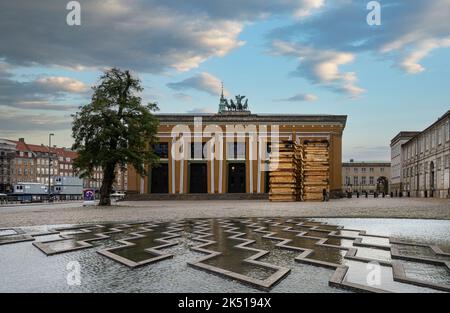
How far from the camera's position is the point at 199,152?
47156 millimetres

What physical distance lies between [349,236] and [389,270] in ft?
11.5

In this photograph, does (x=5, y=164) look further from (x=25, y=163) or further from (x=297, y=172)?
(x=297, y=172)

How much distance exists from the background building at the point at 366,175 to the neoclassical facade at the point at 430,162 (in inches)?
1909

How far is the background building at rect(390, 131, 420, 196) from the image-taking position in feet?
237

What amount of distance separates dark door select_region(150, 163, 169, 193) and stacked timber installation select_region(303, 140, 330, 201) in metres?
21.9

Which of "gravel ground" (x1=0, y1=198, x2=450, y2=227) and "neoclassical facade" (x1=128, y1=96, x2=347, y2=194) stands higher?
"neoclassical facade" (x1=128, y1=96, x2=347, y2=194)

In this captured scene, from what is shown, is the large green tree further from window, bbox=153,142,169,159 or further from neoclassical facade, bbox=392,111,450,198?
neoclassical facade, bbox=392,111,450,198

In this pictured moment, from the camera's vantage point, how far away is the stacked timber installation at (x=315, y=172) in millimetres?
32219

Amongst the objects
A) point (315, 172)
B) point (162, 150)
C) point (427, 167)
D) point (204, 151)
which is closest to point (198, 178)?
point (204, 151)

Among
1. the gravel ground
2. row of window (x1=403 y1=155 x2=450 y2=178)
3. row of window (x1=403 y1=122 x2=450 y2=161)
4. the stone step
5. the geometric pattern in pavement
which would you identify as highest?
row of window (x1=403 y1=122 x2=450 y2=161)

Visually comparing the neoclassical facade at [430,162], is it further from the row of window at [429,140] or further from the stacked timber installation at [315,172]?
the stacked timber installation at [315,172]

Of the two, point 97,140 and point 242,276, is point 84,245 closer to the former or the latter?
point 242,276

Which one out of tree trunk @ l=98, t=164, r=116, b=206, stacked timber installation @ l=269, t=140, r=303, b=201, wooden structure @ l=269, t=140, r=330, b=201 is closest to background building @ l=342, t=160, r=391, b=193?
wooden structure @ l=269, t=140, r=330, b=201
